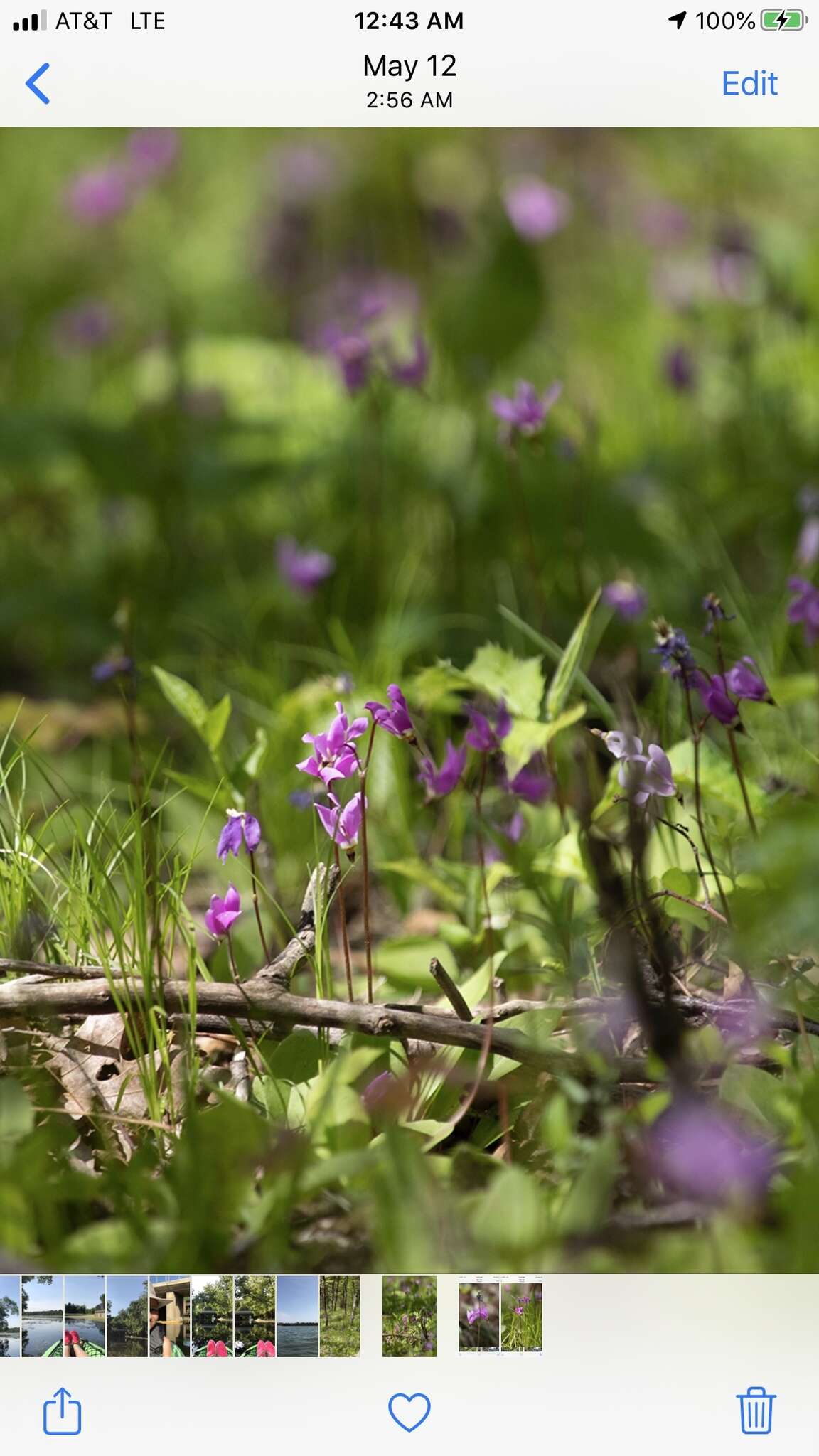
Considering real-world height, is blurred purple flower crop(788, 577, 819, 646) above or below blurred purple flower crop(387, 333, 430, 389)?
below

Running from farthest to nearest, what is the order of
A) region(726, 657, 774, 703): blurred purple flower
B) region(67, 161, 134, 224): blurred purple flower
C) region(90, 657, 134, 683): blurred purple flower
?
region(67, 161, 134, 224): blurred purple flower, region(90, 657, 134, 683): blurred purple flower, region(726, 657, 774, 703): blurred purple flower

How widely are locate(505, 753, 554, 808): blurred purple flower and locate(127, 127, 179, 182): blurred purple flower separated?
252cm

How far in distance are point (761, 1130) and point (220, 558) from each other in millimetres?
2015

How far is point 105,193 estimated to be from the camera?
11.7ft

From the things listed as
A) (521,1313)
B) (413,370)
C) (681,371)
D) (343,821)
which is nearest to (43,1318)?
(521,1313)

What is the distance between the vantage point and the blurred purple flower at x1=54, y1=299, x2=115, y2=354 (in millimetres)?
3422

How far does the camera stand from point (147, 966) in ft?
3.73

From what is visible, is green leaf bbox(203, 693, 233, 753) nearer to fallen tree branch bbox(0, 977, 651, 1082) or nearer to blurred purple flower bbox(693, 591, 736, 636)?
fallen tree branch bbox(0, 977, 651, 1082)

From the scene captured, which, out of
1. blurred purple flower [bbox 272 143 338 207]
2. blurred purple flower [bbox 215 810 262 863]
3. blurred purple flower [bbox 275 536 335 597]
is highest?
blurred purple flower [bbox 272 143 338 207]

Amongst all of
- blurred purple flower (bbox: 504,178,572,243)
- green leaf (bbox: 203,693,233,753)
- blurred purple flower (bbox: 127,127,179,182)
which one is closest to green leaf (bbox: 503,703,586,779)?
green leaf (bbox: 203,693,233,753)

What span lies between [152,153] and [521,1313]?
3.33 meters

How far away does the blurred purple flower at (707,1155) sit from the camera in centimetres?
95

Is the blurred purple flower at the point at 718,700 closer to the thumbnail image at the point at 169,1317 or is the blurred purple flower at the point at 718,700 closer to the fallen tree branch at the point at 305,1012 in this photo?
the fallen tree branch at the point at 305,1012

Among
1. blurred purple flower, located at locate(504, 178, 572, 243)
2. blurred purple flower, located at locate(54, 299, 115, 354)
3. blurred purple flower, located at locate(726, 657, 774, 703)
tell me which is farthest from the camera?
blurred purple flower, located at locate(54, 299, 115, 354)
